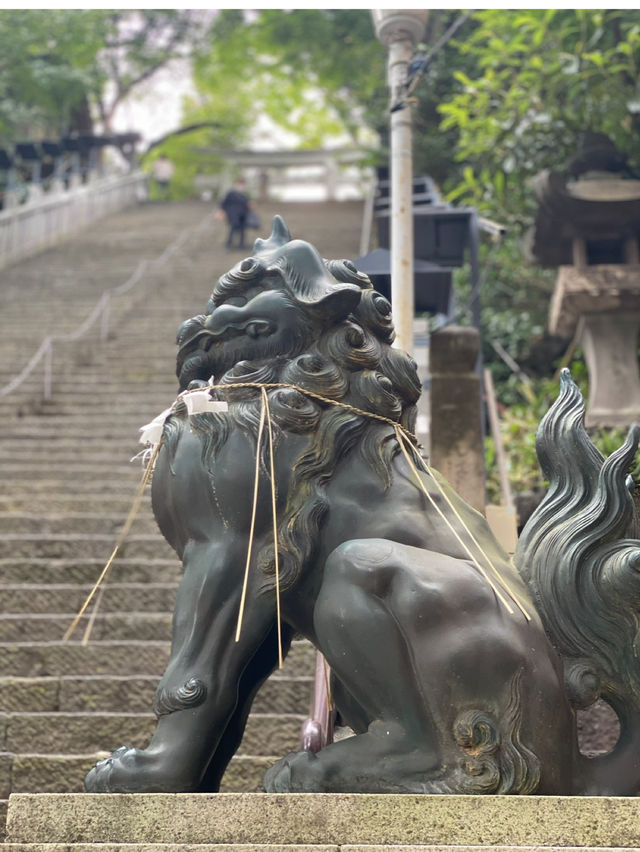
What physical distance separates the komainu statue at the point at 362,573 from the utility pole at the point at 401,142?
255 cm

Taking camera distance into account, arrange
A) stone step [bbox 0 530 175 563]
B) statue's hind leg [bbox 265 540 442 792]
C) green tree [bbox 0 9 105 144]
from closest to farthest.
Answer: statue's hind leg [bbox 265 540 442 792] → stone step [bbox 0 530 175 563] → green tree [bbox 0 9 105 144]

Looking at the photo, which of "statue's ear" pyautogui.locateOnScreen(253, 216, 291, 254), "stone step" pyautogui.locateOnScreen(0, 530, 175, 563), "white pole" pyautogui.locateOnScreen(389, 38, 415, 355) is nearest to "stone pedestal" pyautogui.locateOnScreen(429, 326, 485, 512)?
"white pole" pyautogui.locateOnScreen(389, 38, 415, 355)

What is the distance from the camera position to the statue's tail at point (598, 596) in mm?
2859

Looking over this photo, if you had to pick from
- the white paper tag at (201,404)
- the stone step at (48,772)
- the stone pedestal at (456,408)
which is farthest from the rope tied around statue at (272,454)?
the stone pedestal at (456,408)

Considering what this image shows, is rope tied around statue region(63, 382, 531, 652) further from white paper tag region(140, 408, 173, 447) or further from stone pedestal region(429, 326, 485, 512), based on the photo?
stone pedestal region(429, 326, 485, 512)

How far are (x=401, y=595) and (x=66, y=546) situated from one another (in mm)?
4562

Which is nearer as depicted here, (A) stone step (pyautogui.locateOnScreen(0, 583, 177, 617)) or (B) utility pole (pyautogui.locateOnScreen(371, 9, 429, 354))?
(B) utility pole (pyautogui.locateOnScreen(371, 9, 429, 354))

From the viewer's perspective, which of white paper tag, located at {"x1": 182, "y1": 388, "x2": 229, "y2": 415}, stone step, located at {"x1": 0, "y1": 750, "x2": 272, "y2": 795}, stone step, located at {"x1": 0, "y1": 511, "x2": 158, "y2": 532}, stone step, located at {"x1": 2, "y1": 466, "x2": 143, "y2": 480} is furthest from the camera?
stone step, located at {"x1": 2, "y1": 466, "x2": 143, "y2": 480}

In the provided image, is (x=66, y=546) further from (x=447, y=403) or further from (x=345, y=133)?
(x=345, y=133)

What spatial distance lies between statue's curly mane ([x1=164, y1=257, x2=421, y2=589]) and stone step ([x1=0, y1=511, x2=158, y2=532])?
437 centimetres

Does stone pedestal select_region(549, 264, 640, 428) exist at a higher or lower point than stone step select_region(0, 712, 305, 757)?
higher

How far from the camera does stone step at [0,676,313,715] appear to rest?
501 centimetres

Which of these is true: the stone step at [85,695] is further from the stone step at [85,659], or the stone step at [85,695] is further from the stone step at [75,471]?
the stone step at [75,471]

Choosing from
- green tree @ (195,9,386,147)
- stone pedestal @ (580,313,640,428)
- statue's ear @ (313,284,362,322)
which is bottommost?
stone pedestal @ (580,313,640,428)
